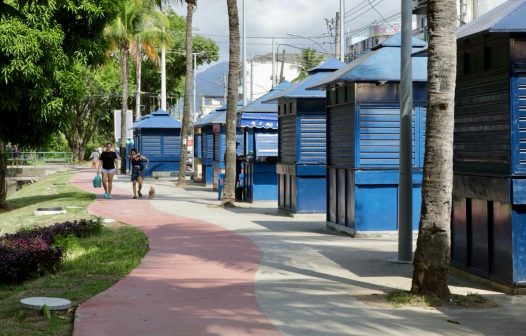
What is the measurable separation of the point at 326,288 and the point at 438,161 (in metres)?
2.10

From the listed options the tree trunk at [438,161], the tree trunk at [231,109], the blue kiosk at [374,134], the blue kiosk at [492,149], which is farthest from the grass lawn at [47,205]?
the tree trunk at [438,161]

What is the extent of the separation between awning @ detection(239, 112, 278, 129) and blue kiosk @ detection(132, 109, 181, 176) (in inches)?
727

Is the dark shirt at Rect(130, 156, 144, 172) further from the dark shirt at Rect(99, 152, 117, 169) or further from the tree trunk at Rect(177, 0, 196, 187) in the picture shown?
the tree trunk at Rect(177, 0, 196, 187)

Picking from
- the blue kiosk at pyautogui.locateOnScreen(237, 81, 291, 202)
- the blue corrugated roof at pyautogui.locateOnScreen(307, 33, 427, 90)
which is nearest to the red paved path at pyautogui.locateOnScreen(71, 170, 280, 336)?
the blue corrugated roof at pyautogui.locateOnScreen(307, 33, 427, 90)

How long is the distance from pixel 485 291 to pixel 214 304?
3140 mm

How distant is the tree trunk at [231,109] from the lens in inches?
933

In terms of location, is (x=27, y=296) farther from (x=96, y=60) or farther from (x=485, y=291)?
(x=96, y=60)

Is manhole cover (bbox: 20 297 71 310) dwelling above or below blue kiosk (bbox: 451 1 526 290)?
below

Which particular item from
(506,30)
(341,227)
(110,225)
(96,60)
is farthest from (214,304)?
(96,60)

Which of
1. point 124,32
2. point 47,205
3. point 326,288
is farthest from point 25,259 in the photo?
point 124,32

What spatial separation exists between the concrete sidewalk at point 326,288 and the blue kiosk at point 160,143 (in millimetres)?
24618

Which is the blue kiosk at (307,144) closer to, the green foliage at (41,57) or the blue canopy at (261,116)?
the blue canopy at (261,116)

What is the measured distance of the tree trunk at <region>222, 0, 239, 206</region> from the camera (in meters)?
23.7

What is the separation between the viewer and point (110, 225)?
61.9ft
